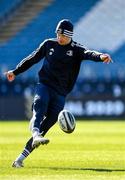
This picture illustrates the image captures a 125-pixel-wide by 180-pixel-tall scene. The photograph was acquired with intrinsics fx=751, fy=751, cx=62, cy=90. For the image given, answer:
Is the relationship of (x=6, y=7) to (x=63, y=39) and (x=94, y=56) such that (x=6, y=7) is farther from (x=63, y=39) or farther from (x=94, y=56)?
(x=94, y=56)

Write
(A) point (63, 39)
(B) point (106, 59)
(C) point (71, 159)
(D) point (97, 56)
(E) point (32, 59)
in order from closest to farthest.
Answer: (B) point (106, 59) < (D) point (97, 56) < (A) point (63, 39) < (E) point (32, 59) < (C) point (71, 159)

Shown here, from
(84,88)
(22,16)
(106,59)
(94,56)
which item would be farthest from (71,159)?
(22,16)

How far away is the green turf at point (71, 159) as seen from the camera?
32.4 feet

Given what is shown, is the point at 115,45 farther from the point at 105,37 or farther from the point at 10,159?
the point at 10,159

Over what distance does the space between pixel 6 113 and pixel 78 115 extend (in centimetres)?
301

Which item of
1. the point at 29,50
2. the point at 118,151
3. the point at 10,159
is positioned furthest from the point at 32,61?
the point at 29,50

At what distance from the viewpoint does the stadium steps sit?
3572cm

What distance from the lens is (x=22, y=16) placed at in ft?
119

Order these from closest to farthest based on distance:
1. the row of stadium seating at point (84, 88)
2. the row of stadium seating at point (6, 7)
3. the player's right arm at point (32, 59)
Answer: the player's right arm at point (32, 59) < the row of stadium seating at point (84, 88) < the row of stadium seating at point (6, 7)

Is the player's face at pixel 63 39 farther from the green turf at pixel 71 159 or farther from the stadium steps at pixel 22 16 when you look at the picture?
the stadium steps at pixel 22 16

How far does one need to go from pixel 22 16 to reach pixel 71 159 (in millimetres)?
23943

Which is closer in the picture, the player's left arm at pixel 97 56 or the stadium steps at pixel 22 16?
the player's left arm at pixel 97 56

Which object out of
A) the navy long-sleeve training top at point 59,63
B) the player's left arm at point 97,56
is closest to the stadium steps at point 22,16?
the navy long-sleeve training top at point 59,63

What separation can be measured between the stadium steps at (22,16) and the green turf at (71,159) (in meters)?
15.3
